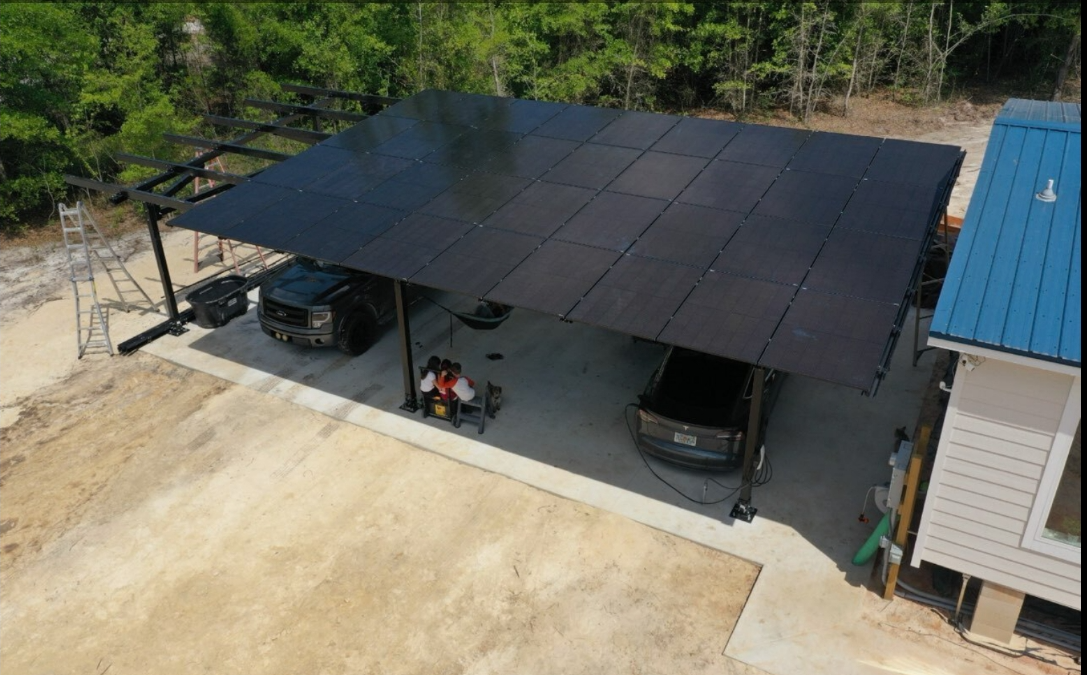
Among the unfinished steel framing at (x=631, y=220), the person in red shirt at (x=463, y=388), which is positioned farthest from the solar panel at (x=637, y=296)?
the person in red shirt at (x=463, y=388)

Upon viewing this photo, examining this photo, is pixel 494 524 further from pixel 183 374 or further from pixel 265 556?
pixel 183 374

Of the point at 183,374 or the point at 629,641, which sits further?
the point at 183,374

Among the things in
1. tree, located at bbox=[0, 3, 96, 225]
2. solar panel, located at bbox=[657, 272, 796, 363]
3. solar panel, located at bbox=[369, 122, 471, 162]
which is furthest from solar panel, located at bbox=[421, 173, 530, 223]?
tree, located at bbox=[0, 3, 96, 225]

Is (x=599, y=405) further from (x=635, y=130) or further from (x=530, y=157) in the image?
(x=635, y=130)

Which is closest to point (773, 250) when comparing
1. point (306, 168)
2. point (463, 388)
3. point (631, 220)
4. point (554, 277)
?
point (631, 220)

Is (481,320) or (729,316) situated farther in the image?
(481,320)

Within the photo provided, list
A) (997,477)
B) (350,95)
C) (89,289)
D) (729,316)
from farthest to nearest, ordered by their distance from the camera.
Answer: (350,95) → (89,289) → (729,316) → (997,477)

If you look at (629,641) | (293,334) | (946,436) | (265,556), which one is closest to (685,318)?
(946,436)

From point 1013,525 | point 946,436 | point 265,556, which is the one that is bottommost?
point 265,556
